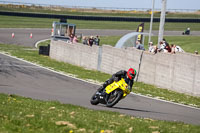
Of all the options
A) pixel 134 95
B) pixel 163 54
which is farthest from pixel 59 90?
pixel 163 54

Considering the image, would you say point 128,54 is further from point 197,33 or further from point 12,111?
point 197,33

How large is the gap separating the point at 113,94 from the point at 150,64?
992 cm

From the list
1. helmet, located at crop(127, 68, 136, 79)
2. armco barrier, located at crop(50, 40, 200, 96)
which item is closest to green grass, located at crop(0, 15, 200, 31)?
armco barrier, located at crop(50, 40, 200, 96)

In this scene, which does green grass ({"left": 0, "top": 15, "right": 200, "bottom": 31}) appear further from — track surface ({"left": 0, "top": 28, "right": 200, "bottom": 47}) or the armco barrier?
the armco barrier

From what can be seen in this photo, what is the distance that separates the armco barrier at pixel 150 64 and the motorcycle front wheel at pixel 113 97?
726 cm

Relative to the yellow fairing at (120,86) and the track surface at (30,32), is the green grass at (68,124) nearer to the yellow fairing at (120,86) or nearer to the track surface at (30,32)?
the yellow fairing at (120,86)

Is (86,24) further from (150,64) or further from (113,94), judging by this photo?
(113,94)

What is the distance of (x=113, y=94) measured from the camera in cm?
1392

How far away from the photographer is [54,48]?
34688 millimetres

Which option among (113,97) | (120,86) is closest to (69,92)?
(113,97)

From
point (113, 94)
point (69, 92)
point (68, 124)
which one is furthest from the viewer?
point (69, 92)

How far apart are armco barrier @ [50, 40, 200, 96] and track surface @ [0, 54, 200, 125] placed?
3.17m

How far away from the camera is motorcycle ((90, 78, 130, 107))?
536 inches

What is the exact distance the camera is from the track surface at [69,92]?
14305 millimetres
